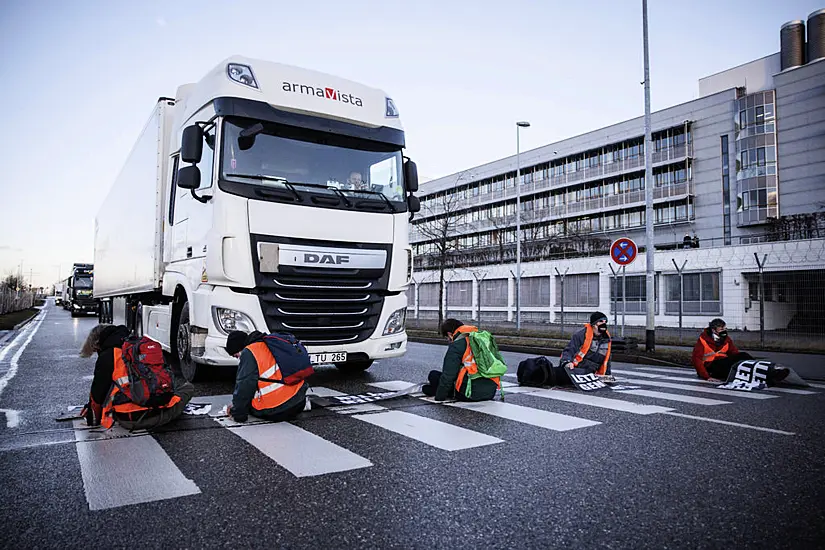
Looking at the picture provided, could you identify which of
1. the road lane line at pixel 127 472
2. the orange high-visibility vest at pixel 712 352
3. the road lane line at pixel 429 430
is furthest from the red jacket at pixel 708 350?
the road lane line at pixel 127 472

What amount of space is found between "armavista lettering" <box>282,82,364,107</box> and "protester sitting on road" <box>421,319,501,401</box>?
350 cm

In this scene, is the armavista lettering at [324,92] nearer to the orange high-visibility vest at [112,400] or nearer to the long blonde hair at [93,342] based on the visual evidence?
the long blonde hair at [93,342]

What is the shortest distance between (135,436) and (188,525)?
2.50 meters

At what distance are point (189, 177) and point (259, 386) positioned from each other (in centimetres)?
299

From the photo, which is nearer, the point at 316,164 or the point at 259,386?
the point at 259,386

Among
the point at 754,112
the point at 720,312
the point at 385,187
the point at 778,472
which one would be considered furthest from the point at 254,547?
the point at 754,112

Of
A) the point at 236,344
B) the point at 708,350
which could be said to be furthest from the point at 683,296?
the point at 236,344

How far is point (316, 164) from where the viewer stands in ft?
26.3

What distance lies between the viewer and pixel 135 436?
17.9 ft

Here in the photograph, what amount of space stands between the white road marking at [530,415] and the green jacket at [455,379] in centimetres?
10

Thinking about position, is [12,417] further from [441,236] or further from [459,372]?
[441,236]

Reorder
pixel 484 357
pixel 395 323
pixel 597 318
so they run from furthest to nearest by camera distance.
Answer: pixel 597 318 → pixel 395 323 → pixel 484 357

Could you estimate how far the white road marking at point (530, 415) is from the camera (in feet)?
19.8

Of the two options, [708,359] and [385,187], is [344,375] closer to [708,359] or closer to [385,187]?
[385,187]
